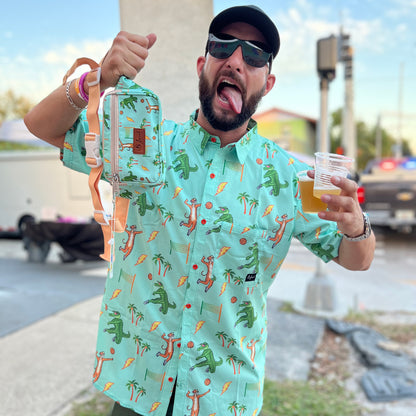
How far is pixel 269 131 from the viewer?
4659cm

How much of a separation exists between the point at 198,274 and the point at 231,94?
2.24 ft

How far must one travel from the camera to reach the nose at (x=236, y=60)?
5.09 ft

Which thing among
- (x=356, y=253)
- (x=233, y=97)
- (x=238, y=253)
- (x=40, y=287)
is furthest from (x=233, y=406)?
(x=40, y=287)

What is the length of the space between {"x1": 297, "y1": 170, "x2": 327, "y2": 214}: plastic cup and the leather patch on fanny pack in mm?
620

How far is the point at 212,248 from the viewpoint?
59.4 inches

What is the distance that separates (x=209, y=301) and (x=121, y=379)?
459 mm

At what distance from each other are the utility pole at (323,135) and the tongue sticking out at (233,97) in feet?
13.6

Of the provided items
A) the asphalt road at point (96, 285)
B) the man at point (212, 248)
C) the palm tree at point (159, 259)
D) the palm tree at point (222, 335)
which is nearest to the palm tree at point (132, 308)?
the man at point (212, 248)

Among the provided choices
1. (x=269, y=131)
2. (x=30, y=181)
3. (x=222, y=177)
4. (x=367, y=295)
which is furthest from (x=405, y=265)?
(x=269, y=131)

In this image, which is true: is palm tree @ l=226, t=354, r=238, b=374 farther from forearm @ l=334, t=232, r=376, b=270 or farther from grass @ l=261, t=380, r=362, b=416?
grass @ l=261, t=380, r=362, b=416

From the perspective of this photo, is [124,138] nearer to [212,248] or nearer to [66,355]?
[212,248]

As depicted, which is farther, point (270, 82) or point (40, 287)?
point (40, 287)

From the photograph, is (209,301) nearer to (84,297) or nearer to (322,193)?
(322,193)

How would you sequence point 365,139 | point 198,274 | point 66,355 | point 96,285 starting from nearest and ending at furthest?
point 198,274, point 66,355, point 96,285, point 365,139
